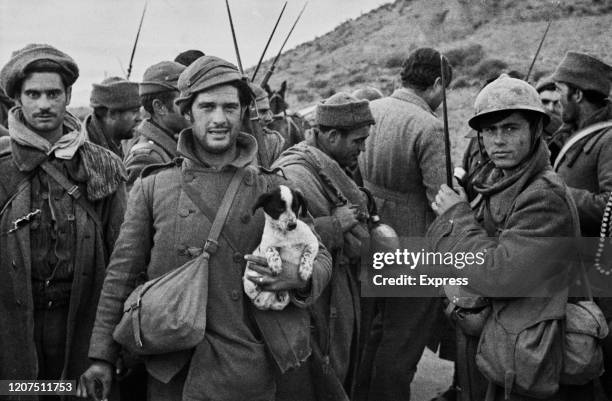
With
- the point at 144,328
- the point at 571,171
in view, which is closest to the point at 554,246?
the point at 571,171

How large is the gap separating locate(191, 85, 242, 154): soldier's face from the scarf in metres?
0.82

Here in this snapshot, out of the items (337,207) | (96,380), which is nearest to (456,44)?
(337,207)

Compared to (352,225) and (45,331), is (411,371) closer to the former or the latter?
(352,225)

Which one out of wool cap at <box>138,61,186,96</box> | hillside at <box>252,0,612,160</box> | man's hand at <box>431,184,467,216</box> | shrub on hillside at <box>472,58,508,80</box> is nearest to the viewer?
man's hand at <box>431,184,467,216</box>

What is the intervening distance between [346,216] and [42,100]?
184 cm

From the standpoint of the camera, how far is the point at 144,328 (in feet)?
10.2

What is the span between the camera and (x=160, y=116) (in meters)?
5.31

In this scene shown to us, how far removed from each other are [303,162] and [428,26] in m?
42.8

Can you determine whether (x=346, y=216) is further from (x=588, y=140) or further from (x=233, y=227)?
(x=588, y=140)

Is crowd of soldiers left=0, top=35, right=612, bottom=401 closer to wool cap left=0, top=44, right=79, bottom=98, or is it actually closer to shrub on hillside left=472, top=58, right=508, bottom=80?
wool cap left=0, top=44, right=79, bottom=98

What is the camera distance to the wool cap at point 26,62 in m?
3.78

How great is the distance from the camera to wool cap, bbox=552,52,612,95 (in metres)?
5.09

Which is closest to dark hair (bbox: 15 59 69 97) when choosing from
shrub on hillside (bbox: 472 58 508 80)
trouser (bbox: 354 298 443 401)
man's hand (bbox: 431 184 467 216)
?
man's hand (bbox: 431 184 467 216)

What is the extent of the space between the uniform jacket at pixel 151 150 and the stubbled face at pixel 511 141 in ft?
7.37
